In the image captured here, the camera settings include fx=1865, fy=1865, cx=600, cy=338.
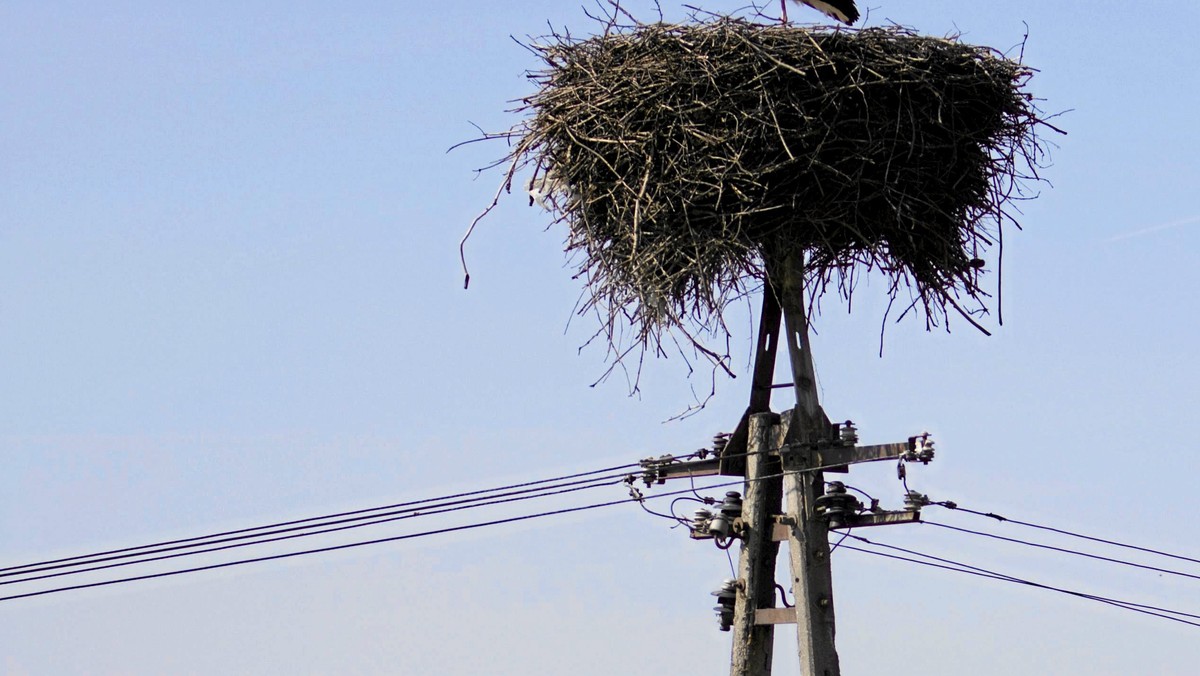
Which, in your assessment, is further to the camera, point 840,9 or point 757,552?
point 840,9

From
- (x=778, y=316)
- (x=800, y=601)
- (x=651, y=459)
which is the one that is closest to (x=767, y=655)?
(x=800, y=601)

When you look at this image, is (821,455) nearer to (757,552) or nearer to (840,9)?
(757,552)

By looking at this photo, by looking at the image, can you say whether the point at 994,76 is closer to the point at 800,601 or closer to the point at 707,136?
the point at 707,136

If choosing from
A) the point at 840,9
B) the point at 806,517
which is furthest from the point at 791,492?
the point at 840,9

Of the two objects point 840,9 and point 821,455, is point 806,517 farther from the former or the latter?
point 840,9

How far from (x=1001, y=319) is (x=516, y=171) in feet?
8.05

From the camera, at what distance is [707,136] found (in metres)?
8.48

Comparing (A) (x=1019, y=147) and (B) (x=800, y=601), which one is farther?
(A) (x=1019, y=147)

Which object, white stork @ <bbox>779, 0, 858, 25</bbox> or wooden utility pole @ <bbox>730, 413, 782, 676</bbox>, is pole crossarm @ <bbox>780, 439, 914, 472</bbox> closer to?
wooden utility pole @ <bbox>730, 413, 782, 676</bbox>

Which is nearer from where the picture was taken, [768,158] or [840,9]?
[768,158]

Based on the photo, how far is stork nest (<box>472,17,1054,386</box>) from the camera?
849 centimetres

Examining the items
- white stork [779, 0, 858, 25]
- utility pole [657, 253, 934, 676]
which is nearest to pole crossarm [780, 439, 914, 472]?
utility pole [657, 253, 934, 676]

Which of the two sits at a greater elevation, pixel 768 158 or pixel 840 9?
pixel 840 9

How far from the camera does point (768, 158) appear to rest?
8.48 m
